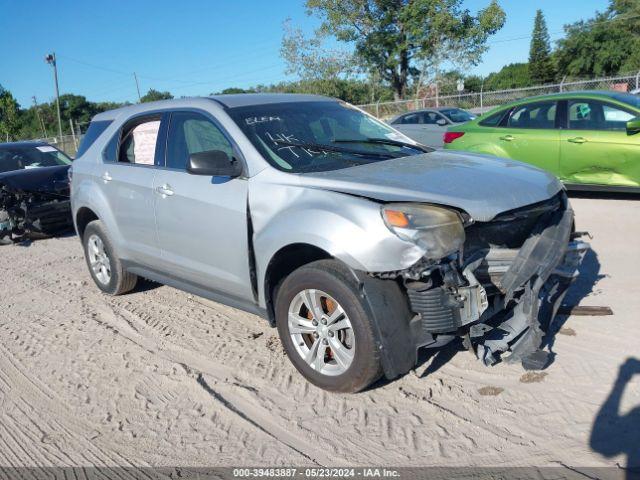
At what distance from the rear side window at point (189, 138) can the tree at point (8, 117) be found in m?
37.9

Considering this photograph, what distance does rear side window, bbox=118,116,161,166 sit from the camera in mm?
4961

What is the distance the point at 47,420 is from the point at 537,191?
11.3ft

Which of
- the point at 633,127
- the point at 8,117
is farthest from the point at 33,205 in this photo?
the point at 8,117

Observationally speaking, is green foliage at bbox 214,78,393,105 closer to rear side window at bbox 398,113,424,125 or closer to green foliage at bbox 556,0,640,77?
rear side window at bbox 398,113,424,125

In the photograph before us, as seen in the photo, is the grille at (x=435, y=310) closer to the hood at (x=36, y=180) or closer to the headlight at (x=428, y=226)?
the headlight at (x=428, y=226)

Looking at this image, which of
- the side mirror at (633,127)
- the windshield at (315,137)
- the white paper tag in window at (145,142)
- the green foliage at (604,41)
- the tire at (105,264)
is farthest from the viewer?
the green foliage at (604,41)

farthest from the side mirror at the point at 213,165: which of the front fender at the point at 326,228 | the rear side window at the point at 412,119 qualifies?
the rear side window at the point at 412,119

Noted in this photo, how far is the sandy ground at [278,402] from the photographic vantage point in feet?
9.75

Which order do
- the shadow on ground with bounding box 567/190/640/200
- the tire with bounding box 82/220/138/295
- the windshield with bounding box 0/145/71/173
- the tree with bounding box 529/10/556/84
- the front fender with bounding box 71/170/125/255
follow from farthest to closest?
1. the tree with bounding box 529/10/556/84
2. the windshield with bounding box 0/145/71/173
3. the shadow on ground with bounding box 567/190/640/200
4. the tire with bounding box 82/220/138/295
5. the front fender with bounding box 71/170/125/255

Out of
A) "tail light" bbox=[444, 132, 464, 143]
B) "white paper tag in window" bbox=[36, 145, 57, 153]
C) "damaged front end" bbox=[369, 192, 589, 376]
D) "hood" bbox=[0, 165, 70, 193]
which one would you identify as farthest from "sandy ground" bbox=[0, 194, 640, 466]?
"white paper tag in window" bbox=[36, 145, 57, 153]

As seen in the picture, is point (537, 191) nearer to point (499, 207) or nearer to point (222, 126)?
point (499, 207)

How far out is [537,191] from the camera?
142 inches

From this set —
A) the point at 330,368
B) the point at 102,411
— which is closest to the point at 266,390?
the point at 330,368

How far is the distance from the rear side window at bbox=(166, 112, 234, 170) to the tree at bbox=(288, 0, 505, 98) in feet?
88.3
